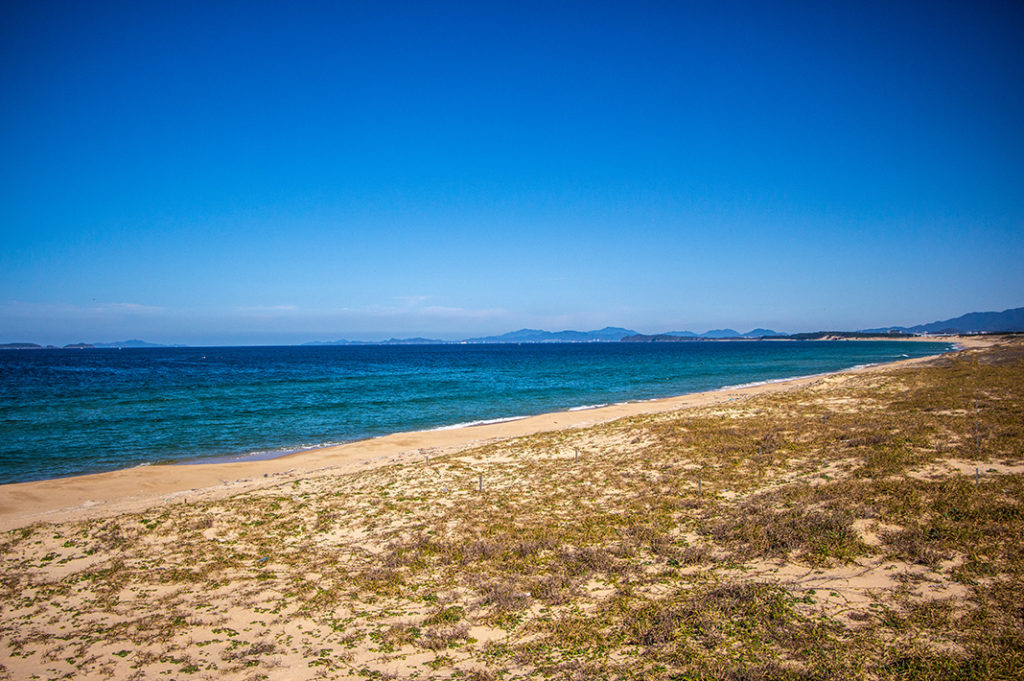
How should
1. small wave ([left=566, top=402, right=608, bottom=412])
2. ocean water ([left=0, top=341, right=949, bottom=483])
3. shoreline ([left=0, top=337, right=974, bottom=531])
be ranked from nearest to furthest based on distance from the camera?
shoreline ([left=0, top=337, right=974, bottom=531])
ocean water ([left=0, top=341, right=949, bottom=483])
small wave ([left=566, top=402, right=608, bottom=412])

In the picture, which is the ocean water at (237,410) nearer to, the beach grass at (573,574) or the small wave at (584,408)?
the small wave at (584,408)

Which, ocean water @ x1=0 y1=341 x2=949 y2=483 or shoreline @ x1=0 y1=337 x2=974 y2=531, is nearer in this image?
shoreline @ x1=0 y1=337 x2=974 y2=531

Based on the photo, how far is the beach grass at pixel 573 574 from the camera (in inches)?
267

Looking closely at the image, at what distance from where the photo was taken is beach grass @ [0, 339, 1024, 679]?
22.2ft

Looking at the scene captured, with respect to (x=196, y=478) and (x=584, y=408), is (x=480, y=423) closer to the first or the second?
(x=584, y=408)

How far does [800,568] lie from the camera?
874cm

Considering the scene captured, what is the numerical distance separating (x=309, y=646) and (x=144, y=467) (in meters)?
20.4

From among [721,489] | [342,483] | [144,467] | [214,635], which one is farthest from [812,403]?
[144,467]

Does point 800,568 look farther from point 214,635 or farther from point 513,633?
point 214,635

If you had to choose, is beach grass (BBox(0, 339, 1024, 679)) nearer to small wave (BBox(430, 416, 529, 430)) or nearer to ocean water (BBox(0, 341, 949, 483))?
ocean water (BBox(0, 341, 949, 483))

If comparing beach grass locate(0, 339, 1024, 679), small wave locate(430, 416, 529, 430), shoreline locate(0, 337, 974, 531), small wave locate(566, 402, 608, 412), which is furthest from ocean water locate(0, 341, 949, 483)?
beach grass locate(0, 339, 1024, 679)

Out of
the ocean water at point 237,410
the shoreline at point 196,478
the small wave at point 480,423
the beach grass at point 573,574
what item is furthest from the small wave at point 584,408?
the beach grass at point 573,574

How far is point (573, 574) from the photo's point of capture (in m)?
9.05

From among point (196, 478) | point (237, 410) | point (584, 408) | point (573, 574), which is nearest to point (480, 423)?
point (584, 408)
